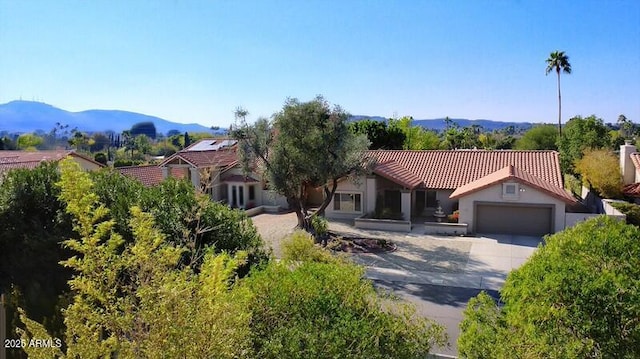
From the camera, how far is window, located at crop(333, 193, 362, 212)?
32781 millimetres

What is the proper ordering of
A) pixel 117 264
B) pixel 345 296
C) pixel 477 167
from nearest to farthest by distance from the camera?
pixel 117 264, pixel 345 296, pixel 477 167

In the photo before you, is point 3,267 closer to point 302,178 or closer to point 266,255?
point 266,255

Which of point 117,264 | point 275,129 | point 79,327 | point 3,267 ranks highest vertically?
point 275,129

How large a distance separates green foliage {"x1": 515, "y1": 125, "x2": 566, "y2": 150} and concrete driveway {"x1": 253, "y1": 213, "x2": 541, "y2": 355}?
5176 cm

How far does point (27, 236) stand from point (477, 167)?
94.4 ft

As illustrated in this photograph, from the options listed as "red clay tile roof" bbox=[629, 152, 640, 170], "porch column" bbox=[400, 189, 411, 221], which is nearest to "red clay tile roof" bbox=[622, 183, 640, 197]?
"red clay tile roof" bbox=[629, 152, 640, 170]

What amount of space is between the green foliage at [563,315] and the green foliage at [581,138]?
36053 millimetres

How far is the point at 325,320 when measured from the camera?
6312mm

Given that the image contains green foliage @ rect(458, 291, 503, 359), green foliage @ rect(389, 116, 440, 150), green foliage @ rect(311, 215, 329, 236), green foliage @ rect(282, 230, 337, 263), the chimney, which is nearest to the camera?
green foliage @ rect(458, 291, 503, 359)

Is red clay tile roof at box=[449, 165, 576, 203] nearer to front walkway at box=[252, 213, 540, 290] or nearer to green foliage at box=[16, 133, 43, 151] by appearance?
front walkway at box=[252, 213, 540, 290]

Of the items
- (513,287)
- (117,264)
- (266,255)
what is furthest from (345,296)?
(266,255)

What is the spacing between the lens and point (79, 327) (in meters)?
5.00

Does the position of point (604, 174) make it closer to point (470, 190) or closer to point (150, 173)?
Result: point (470, 190)

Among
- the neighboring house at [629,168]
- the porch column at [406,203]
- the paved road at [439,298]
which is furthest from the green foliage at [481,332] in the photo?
the neighboring house at [629,168]
